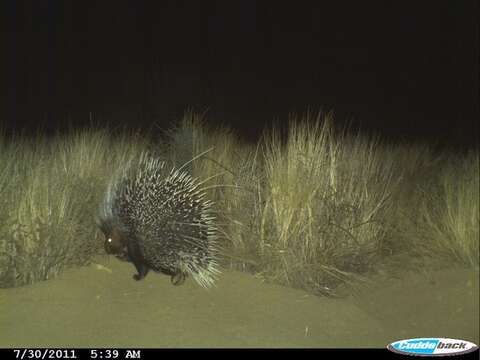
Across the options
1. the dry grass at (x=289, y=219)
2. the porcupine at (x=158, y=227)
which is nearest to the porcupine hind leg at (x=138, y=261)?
the porcupine at (x=158, y=227)

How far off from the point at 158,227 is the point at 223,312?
960 mm

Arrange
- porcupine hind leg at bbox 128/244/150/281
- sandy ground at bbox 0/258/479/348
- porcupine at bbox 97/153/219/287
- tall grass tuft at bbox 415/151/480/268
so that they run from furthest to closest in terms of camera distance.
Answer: tall grass tuft at bbox 415/151/480/268 → porcupine hind leg at bbox 128/244/150/281 → porcupine at bbox 97/153/219/287 → sandy ground at bbox 0/258/479/348

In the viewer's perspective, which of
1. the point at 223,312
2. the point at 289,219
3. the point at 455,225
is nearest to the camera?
the point at 223,312

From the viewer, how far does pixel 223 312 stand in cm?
438

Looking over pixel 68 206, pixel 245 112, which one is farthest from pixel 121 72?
pixel 68 206

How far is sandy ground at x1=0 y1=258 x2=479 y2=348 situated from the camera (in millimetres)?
3922

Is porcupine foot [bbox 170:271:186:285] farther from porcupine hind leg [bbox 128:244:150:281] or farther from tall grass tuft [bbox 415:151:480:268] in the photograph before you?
tall grass tuft [bbox 415:151:480:268]

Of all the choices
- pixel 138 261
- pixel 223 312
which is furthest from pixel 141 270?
pixel 223 312

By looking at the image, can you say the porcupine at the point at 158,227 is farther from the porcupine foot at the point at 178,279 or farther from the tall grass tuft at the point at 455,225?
the tall grass tuft at the point at 455,225

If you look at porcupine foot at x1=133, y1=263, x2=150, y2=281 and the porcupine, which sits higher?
the porcupine

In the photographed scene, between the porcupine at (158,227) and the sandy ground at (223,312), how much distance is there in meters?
0.16

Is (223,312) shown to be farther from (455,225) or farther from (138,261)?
(455,225)

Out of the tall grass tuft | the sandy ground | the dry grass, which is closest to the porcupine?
the sandy ground

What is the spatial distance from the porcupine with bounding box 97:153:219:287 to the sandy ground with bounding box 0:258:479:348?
16cm
